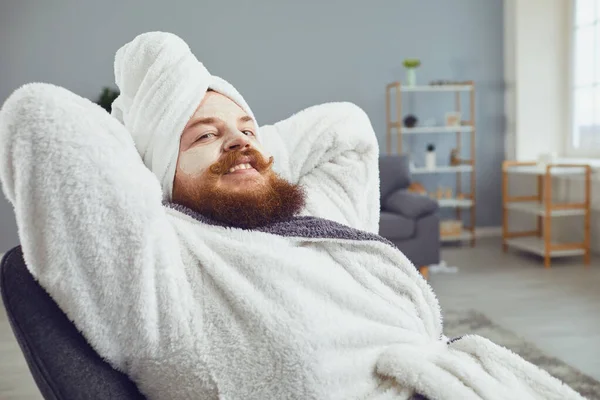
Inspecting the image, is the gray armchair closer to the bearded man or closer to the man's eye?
the bearded man

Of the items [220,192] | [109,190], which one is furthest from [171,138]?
[109,190]

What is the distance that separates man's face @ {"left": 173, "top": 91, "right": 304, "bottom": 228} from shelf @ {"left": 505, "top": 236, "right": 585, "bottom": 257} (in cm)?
373

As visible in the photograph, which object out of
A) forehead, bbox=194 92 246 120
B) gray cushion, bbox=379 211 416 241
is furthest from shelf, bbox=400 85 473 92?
forehead, bbox=194 92 246 120

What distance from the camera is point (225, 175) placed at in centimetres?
104

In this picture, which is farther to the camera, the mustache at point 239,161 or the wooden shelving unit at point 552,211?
the wooden shelving unit at point 552,211

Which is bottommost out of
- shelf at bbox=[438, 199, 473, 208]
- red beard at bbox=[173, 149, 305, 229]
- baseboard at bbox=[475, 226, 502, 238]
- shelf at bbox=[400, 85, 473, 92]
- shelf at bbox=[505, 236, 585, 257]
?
baseboard at bbox=[475, 226, 502, 238]

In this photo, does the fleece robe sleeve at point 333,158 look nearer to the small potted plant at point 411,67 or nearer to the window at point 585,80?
the small potted plant at point 411,67

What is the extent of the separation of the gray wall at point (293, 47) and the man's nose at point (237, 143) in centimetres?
425

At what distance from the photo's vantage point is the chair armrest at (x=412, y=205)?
397 cm

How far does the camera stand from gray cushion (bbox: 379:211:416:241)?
3914 millimetres

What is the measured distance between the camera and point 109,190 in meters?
0.78

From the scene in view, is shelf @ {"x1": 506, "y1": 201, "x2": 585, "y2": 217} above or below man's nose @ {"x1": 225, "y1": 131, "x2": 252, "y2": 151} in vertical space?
below

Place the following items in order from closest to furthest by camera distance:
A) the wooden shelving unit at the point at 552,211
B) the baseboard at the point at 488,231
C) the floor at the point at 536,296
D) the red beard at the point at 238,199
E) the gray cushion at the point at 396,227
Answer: the red beard at the point at 238,199 → the floor at the point at 536,296 → the gray cushion at the point at 396,227 → the wooden shelving unit at the point at 552,211 → the baseboard at the point at 488,231

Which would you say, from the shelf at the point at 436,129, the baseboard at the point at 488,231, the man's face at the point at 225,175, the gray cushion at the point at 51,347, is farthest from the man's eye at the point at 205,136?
the baseboard at the point at 488,231
